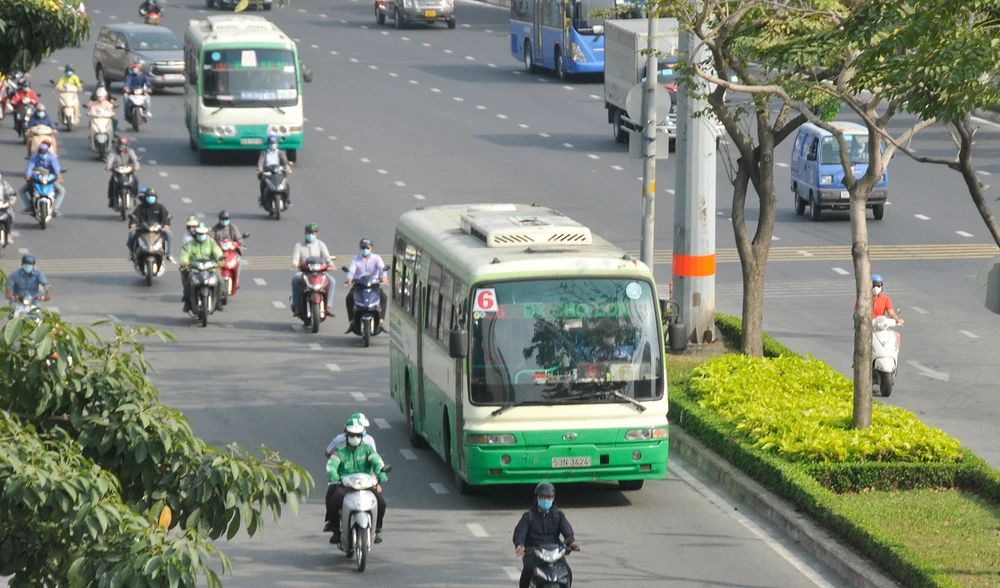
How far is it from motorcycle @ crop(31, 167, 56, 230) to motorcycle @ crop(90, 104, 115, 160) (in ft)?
25.1

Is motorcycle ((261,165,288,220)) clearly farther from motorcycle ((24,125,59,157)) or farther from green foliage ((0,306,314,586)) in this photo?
green foliage ((0,306,314,586))

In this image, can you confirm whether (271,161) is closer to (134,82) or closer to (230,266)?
(230,266)

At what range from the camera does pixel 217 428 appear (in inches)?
775

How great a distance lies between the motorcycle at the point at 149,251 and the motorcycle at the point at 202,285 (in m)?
2.82

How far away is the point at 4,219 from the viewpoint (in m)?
31.5

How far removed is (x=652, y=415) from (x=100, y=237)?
19.3m

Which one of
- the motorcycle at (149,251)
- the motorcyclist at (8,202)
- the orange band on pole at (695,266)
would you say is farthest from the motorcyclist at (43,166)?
the orange band on pole at (695,266)

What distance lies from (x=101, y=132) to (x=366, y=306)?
1940cm

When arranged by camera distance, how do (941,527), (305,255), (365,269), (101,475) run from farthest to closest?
(305,255) < (365,269) < (941,527) < (101,475)

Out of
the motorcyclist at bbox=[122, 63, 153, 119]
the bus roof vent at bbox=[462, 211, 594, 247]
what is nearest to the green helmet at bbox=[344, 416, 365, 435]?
the bus roof vent at bbox=[462, 211, 594, 247]

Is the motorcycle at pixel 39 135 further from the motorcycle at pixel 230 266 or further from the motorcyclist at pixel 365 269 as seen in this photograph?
the motorcyclist at pixel 365 269

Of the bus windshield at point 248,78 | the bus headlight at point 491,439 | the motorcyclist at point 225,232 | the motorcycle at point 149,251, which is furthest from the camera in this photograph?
the bus windshield at point 248,78

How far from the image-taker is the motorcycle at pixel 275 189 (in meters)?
34.3

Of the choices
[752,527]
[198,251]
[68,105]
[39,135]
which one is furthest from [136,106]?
[752,527]
